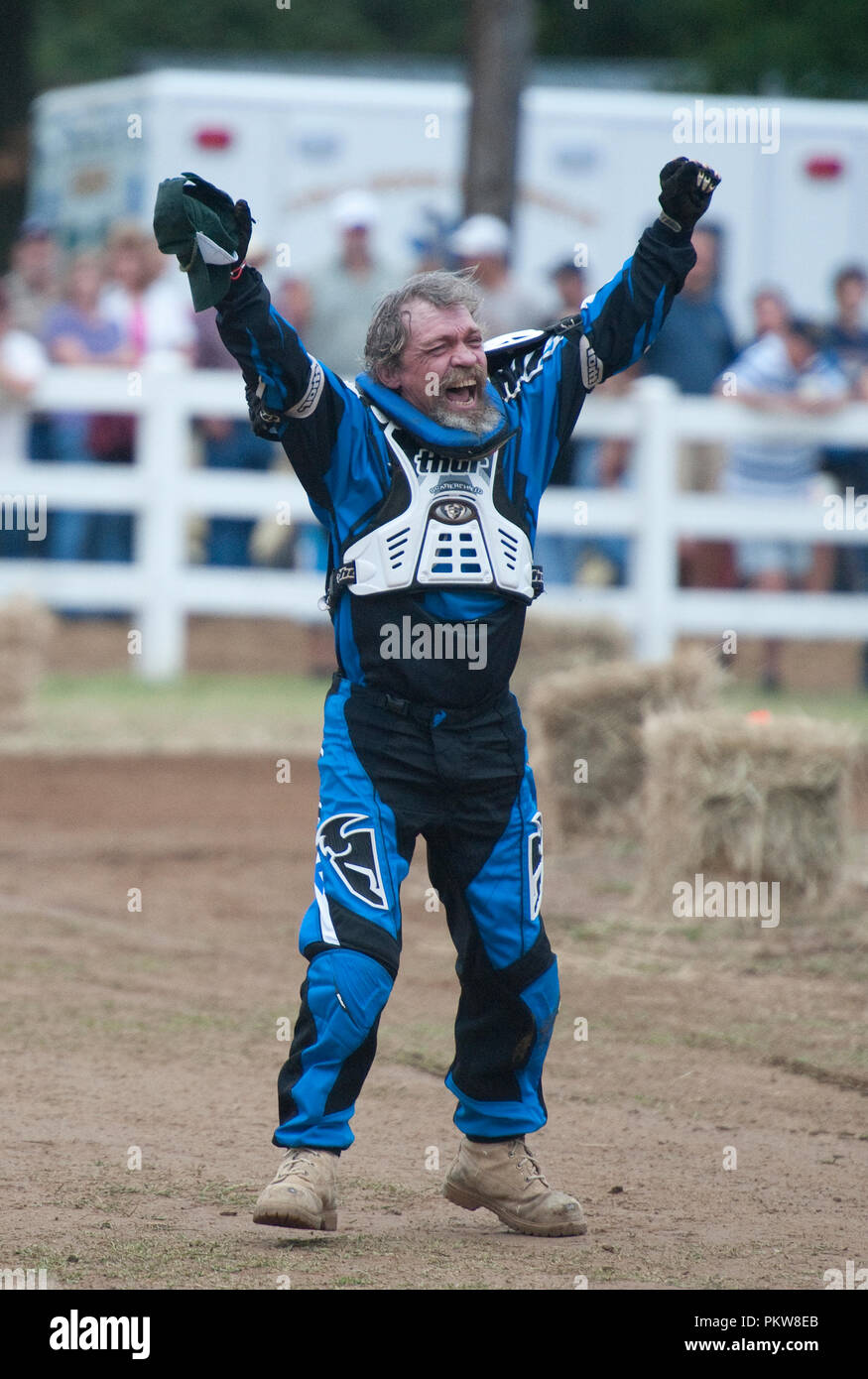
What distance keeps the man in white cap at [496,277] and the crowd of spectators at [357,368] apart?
1 cm

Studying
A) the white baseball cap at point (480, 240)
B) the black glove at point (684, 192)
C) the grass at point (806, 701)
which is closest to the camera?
the black glove at point (684, 192)

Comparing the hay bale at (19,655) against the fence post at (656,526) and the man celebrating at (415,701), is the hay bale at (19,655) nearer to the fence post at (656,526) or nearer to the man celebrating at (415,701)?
the fence post at (656,526)

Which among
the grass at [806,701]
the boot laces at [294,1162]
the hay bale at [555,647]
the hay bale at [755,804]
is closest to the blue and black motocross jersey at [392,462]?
the boot laces at [294,1162]

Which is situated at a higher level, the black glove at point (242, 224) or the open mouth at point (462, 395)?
the black glove at point (242, 224)

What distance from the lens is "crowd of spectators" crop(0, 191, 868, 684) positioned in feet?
44.2

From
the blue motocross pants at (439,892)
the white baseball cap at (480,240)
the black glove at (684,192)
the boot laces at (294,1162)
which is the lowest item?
the boot laces at (294,1162)

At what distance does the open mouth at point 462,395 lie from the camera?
14.2 feet

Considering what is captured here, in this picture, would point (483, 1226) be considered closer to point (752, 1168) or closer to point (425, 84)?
point (752, 1168)

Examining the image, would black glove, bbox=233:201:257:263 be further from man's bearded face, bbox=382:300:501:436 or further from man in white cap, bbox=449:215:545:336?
man in white cap, bbox=449:215:545:336

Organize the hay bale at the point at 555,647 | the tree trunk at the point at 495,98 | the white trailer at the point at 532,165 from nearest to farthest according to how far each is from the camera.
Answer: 1. the hay bale at the point at 555,647
2. the tree trunk at the point at 495,98
3. the white trailer at the point at 532,165

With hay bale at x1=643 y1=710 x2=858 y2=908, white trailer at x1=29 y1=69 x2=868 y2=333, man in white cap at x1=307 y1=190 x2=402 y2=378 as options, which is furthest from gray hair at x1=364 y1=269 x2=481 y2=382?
white trailer at x1=29 y1=69 x2=868 y2=333

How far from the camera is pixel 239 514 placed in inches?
514

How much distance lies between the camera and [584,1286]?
387 centimetres

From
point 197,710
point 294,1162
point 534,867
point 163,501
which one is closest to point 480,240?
point 163,501
